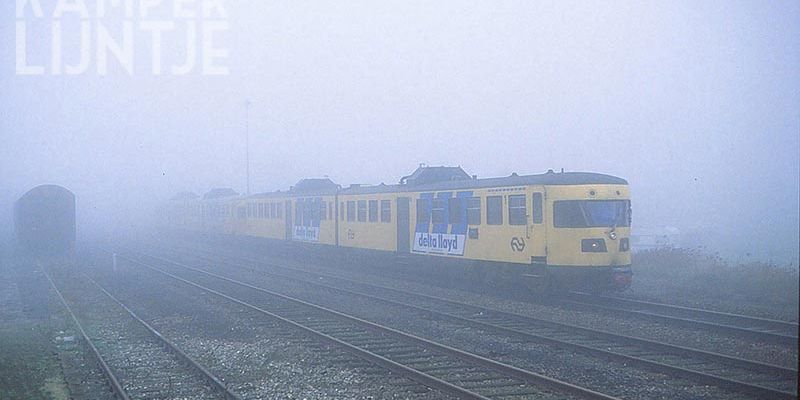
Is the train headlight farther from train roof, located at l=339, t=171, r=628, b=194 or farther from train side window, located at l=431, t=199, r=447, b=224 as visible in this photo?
train side window, located at l=431, t=199, r=447, b=224

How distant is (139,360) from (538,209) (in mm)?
9163

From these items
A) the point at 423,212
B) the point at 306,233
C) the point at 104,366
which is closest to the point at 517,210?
the point at 423,212

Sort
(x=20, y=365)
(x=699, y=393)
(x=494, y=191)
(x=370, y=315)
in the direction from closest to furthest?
(x=699, y=393) < (x=20, y=365) < (x=370, y=315) < (x=494, y=191)

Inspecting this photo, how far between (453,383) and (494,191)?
883cm

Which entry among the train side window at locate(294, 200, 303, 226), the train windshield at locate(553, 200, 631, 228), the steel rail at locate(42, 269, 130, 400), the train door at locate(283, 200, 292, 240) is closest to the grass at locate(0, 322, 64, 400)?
the steel rail at locate(42, 269, 130, 400)

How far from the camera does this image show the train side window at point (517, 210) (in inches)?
627

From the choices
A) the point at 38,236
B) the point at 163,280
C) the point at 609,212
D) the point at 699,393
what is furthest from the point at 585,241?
the point at 38,236

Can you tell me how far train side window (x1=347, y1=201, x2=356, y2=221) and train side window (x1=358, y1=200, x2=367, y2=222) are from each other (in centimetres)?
47

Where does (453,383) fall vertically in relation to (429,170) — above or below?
below

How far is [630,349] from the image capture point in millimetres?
10531

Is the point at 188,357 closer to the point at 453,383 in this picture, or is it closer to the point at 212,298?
the point at 453,383

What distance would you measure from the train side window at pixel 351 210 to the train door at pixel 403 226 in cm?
347

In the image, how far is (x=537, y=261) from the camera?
15523mm

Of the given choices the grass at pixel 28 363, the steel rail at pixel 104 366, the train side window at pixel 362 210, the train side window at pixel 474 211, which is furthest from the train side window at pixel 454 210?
the grass at pixel 28 363
